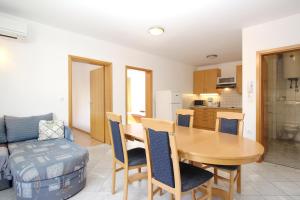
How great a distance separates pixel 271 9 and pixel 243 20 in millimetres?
402

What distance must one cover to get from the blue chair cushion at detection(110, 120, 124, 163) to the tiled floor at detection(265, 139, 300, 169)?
109 inches

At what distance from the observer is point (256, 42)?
304 centimetres

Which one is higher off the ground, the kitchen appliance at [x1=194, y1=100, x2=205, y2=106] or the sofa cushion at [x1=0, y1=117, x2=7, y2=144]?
the kitchen appliance at [x1=194, y1=100, x2=205, y2=106]

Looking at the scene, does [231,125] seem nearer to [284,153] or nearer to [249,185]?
[249,185]

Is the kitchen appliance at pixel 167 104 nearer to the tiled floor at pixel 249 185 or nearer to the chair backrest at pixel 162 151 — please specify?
the tiled floor at pixel 249 185

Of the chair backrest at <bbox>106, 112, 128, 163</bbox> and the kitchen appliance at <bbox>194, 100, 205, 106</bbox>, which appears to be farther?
the kitchen appliance at <bbox>194, 100, 205, 106</bbox>

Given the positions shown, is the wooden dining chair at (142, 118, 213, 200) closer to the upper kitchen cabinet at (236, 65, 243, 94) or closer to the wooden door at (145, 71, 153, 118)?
the wooden door at (145, 71, 153, 118)

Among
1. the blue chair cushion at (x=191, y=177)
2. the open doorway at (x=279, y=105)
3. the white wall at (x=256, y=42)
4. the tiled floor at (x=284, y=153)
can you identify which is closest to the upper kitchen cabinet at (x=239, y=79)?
the open doorway at (x=279, y=105)

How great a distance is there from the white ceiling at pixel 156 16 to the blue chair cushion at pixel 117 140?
162cm

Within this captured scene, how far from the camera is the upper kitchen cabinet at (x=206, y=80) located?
5.91 meters

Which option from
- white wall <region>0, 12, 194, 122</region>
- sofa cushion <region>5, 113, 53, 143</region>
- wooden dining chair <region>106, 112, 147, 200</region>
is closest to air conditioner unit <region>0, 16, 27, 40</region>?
white wall <region>0, 12, 194, 122</region>

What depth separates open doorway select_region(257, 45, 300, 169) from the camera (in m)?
3.03

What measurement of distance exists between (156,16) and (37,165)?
249cm

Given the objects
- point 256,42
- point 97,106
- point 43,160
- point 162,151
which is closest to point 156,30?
point 256,42
